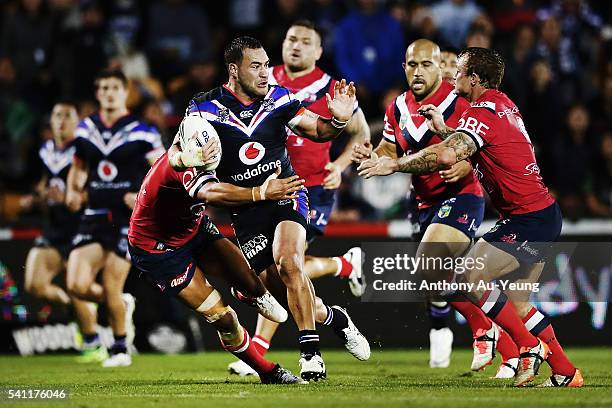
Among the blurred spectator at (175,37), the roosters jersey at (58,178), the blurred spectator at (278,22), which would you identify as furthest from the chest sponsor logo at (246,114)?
the blurred spectator at (175,37)

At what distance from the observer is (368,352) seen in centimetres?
1045

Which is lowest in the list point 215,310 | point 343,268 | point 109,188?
Result: point 343,268

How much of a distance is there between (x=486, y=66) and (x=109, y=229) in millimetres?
5192

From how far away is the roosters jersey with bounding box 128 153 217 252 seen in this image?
9.80 meters

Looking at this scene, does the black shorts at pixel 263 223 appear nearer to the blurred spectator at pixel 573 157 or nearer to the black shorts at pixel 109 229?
the black shorts at pixel 109 229

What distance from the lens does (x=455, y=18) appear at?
58.7 ft

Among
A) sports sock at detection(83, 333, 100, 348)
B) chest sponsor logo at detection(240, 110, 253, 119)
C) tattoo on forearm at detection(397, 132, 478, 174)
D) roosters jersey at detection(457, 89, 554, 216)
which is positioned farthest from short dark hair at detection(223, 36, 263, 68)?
sports sock at detection(83, 333, 100, 348)

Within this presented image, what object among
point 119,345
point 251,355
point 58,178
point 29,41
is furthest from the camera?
point 29,41

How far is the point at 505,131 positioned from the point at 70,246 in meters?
6.83

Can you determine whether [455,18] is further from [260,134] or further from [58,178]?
[260,134]

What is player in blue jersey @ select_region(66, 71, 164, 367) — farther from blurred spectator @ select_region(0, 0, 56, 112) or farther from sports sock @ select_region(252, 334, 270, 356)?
blurred spectator @ select_region(0, 0, 56, 112)

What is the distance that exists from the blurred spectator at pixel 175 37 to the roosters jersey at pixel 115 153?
5.60m

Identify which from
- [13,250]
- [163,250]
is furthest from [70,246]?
[163,250]

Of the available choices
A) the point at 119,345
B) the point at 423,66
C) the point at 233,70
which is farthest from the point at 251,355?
the point at 119,345
